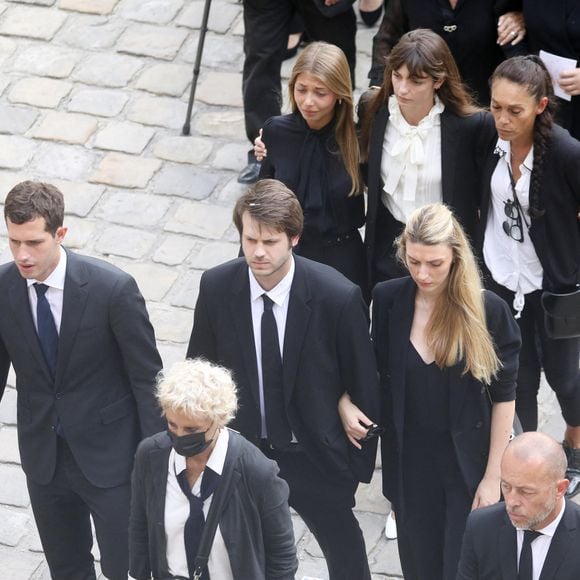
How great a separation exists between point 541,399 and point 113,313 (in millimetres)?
2974

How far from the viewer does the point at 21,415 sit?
603 cm

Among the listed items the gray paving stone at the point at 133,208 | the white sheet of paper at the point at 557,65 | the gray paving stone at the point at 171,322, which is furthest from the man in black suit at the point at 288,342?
the gray paving stone at the point at 133,208

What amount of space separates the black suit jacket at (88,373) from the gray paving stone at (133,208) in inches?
124

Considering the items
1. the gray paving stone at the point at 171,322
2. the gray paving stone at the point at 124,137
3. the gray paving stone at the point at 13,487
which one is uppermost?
the gray paving stone at the point at 124,137

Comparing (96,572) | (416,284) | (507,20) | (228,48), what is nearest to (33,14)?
(228,48)

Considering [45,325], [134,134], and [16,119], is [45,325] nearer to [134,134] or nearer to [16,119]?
[134,134]

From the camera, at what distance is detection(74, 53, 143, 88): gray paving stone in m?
10.2

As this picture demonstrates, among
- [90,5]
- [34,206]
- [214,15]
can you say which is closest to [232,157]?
[214,15]

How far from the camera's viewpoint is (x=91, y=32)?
10734 millimetres

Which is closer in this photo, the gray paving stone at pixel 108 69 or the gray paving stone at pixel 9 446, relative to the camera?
the gray paving stone at pixel 9 446

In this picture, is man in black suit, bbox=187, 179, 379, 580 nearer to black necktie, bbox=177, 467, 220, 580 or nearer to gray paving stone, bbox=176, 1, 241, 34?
black necktie, bbox=177, 467, 220, 580

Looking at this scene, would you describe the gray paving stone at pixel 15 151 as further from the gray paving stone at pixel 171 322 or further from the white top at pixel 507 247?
the white top at pixel 507 247

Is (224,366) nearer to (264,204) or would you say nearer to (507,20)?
(264,204)

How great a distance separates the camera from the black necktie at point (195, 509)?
507 centimetres
